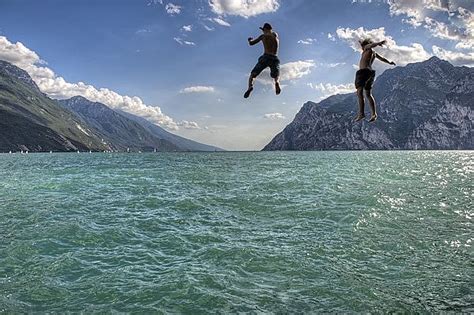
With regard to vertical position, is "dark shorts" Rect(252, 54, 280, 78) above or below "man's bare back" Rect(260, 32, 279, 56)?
below

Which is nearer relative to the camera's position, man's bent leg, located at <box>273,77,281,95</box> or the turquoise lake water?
the turquoise lake water

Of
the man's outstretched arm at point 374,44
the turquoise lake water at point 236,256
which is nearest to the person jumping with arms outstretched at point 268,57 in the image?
the man's outstretched arm at point 374,44

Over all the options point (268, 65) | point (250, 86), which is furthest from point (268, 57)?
point (250, 86)

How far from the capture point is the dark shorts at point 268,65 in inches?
530

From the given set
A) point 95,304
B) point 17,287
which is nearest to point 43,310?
point 95,304

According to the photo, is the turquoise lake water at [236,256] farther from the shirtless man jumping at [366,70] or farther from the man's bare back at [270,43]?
the man's bare back at [270,43]

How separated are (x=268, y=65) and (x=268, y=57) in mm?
312

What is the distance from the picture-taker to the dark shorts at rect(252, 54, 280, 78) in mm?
13461

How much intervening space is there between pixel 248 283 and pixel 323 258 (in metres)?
5.13

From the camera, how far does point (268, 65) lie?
44.8 ft

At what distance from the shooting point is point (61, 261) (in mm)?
17688

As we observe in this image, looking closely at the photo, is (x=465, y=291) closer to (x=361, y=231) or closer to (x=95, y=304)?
(x=361, y=231)

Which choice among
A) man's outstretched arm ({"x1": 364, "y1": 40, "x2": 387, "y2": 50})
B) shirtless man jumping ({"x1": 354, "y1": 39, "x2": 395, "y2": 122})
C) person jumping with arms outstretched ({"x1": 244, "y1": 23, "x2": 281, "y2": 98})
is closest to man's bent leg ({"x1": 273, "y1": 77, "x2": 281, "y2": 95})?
person jumping with arms outstretched ({"x1": 244, "y1": 23, "x2": 281, "y2": 98})

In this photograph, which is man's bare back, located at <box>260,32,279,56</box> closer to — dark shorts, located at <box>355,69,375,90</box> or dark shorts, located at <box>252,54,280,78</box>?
dark shorts, located at <box>252,54,280,78</box>
